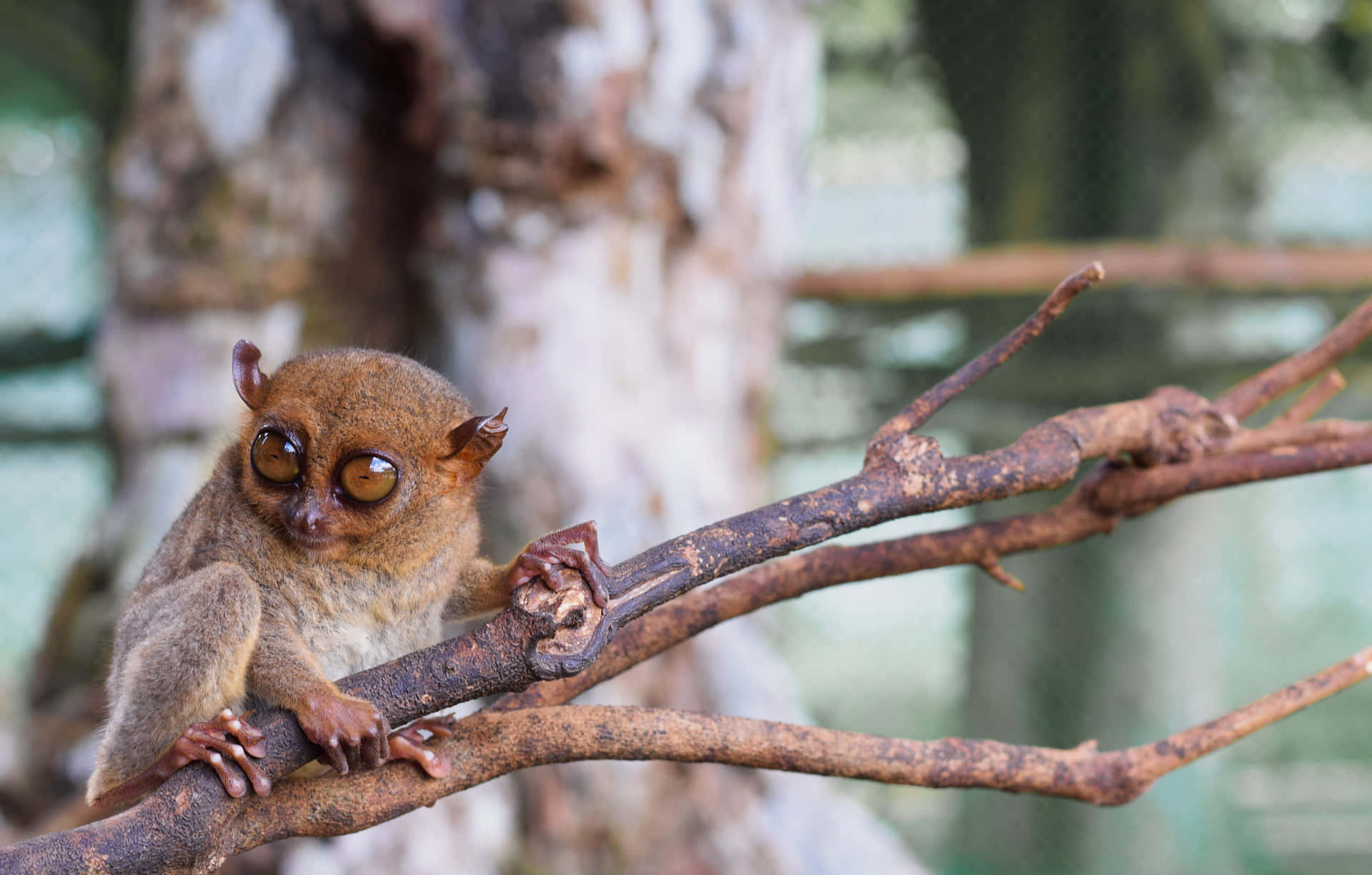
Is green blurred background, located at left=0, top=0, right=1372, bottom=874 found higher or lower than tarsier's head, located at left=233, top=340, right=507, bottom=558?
higher

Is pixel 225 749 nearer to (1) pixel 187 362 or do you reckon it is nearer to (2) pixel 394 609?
(2) pixel 394 609

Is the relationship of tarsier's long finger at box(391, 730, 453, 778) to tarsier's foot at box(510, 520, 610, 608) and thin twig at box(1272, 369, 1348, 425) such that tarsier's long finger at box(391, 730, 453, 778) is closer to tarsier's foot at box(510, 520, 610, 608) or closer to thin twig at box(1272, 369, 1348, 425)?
tarsier's foot at box(510, 520, 610, 608)

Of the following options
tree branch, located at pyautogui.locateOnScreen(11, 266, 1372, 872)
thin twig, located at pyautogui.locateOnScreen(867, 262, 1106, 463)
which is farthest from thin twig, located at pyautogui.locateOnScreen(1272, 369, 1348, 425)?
thin twig, located at pyautogui.locateOnScreen(867, 262, 1106, 463)

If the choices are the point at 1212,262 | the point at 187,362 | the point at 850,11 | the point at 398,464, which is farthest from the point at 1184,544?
the point at 398,464

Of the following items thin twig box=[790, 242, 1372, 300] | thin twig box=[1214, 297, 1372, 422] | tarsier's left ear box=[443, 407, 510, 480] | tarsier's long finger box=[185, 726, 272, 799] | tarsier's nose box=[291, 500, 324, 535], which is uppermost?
thin twig box=[790, 242, 1372, 300]

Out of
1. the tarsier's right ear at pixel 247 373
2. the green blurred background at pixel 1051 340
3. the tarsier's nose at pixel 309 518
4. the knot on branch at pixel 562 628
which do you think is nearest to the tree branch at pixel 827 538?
the knot on branch at pixel 562 628

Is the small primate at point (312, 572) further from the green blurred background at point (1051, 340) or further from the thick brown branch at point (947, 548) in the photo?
the green blurred background at point (1051, 340)

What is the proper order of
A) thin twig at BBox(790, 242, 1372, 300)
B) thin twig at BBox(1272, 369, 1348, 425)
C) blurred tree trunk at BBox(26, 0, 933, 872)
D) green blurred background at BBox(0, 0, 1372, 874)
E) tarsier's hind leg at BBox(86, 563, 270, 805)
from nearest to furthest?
1. tarsier's hind leg at BBox(86, 563, 270, 805)
2. thin twig at BBox(1272, 369, 1348, 425)
3. blurred tree trunk at BBox(26, 0, 933, 872)
4. thin twig at BBox(790, 242, 1372, 300)
5. green blurred background at BBox(0, 0, 1372, 874)
